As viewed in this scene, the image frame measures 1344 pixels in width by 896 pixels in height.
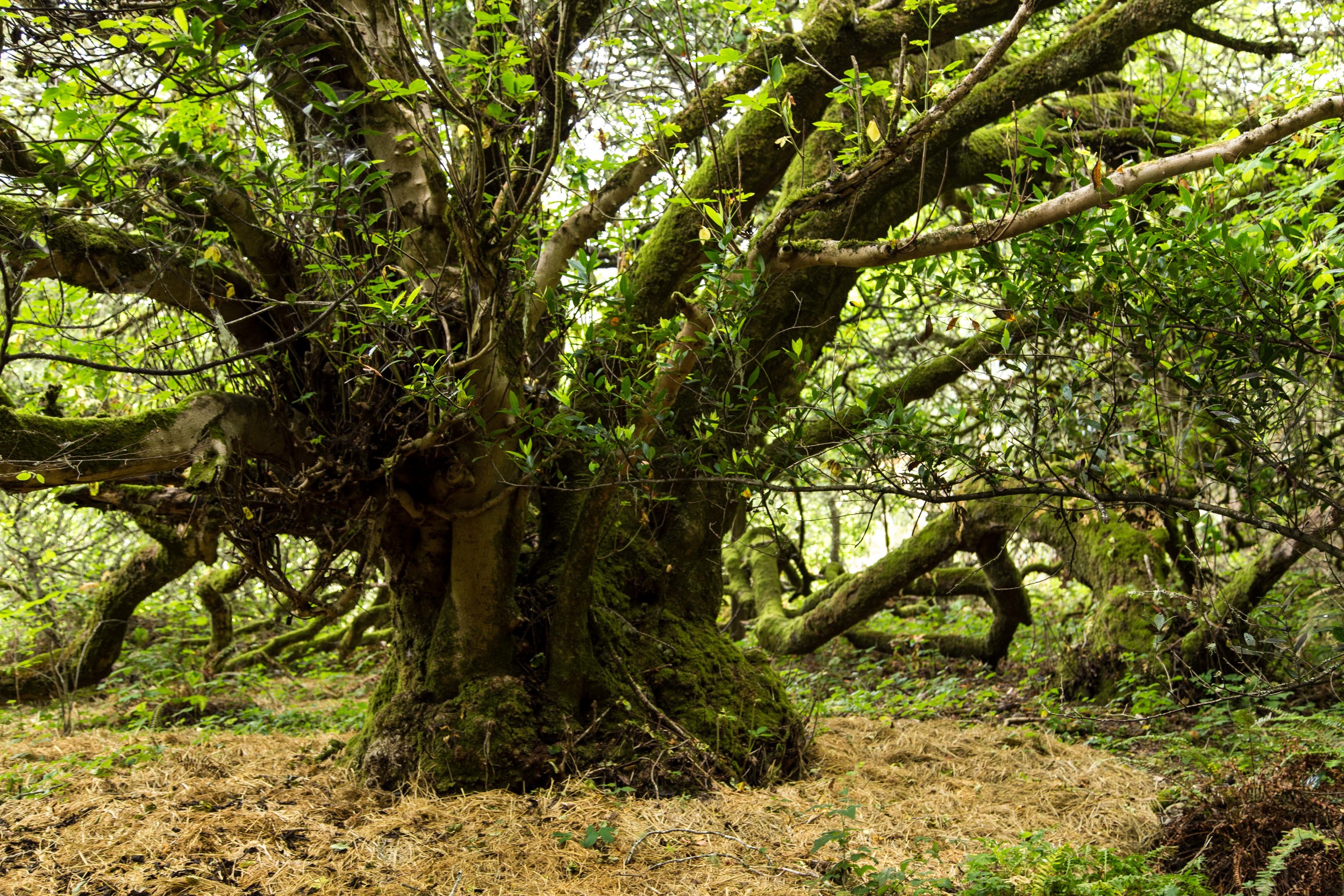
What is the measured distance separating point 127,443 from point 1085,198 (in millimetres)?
3398

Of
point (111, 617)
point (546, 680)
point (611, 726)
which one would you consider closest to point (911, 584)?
point (611, 726)

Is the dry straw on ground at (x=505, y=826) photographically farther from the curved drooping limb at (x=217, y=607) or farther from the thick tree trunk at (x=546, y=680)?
the curved drooping limb at (x=217, y=607)

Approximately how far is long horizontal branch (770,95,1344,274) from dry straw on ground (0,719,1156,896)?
84.7 inches

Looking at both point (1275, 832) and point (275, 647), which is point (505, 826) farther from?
point (275, 647)

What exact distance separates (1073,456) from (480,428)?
215cm

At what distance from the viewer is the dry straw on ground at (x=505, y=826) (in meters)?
2.83

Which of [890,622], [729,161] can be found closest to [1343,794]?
[729,161]

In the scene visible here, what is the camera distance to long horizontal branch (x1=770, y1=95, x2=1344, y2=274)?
7.79 ft

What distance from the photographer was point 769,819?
3.35m

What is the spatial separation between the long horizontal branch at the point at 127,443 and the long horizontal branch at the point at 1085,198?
2375mm

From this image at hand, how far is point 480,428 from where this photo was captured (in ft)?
10.7

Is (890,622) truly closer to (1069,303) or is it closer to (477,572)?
(477,572)

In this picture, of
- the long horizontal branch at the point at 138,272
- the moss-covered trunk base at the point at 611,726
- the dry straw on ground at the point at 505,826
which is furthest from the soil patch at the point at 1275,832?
the long horizontal branch at the point at 138,272

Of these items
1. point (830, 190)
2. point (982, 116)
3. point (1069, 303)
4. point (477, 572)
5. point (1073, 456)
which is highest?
point (982, 116)
